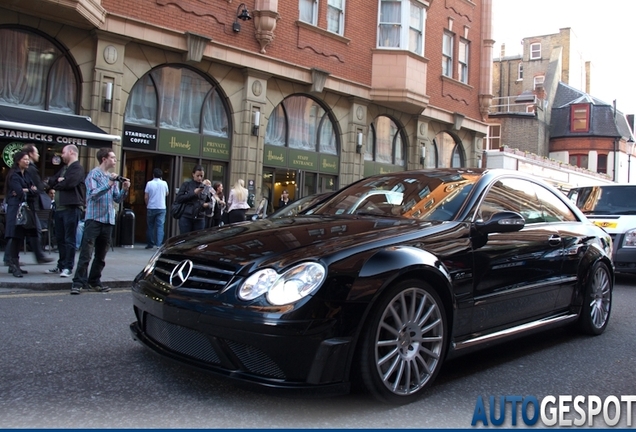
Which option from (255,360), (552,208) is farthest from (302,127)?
(255,360)

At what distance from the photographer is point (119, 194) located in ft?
23.6

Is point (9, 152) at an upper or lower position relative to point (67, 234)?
upper

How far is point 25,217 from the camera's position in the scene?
799cm

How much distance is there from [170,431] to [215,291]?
0.74 meters

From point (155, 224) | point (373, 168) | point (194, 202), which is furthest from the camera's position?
point (373, 168)

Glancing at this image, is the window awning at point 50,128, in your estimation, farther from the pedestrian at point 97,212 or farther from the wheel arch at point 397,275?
the wheel arch at point 397,275

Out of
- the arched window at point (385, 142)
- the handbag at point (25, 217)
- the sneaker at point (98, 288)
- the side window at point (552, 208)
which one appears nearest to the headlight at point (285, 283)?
the side window at point (552, 208)

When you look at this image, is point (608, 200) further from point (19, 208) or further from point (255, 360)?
point (19, 208)

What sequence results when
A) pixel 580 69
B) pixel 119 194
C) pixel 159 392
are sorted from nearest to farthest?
pixel 159 392
pixel 119 194
pixel 580 69

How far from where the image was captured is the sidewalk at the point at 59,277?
726 centimetres

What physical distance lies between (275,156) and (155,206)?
171 inches

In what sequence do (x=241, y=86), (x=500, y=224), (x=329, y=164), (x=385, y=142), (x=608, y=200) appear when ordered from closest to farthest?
(x=500, y=224)
(x=608, y=200)
(x=241, y=86)
(x=329, y=164)
(x=385, y=142)

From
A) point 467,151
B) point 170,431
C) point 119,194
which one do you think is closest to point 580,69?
point 467,151

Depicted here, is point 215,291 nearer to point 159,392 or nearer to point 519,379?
point 159,392
